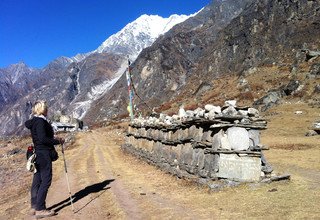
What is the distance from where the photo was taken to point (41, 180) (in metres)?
11.9

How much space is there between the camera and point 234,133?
13.6 m

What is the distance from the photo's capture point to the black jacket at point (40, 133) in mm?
11625

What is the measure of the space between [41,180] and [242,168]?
19.3 feet

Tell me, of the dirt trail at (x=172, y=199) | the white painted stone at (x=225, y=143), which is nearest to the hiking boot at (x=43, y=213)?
the dirt trail at (x=172, y=199)

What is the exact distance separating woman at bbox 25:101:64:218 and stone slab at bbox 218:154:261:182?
5.15 meters

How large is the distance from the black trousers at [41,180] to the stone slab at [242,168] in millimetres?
5271

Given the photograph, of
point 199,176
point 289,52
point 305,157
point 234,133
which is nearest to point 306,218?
point 234,133

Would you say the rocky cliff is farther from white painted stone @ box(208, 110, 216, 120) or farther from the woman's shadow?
white painted stone @ box(208, 110, 216, 120)

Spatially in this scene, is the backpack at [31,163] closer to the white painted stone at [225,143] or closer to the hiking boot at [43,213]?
the hiking boot at [43,213]

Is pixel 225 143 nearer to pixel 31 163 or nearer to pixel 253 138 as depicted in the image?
pixel 253 138

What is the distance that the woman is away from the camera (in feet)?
38.1

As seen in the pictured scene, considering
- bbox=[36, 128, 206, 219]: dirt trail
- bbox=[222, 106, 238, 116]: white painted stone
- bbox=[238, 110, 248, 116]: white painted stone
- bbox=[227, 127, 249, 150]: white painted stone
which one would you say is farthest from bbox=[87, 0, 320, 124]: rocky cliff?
bbox=[227, 127, 249, 150]: white painted stone

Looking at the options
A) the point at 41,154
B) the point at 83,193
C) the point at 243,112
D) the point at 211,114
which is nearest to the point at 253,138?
the point at 243,112

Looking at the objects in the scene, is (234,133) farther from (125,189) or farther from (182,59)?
(182,59)
